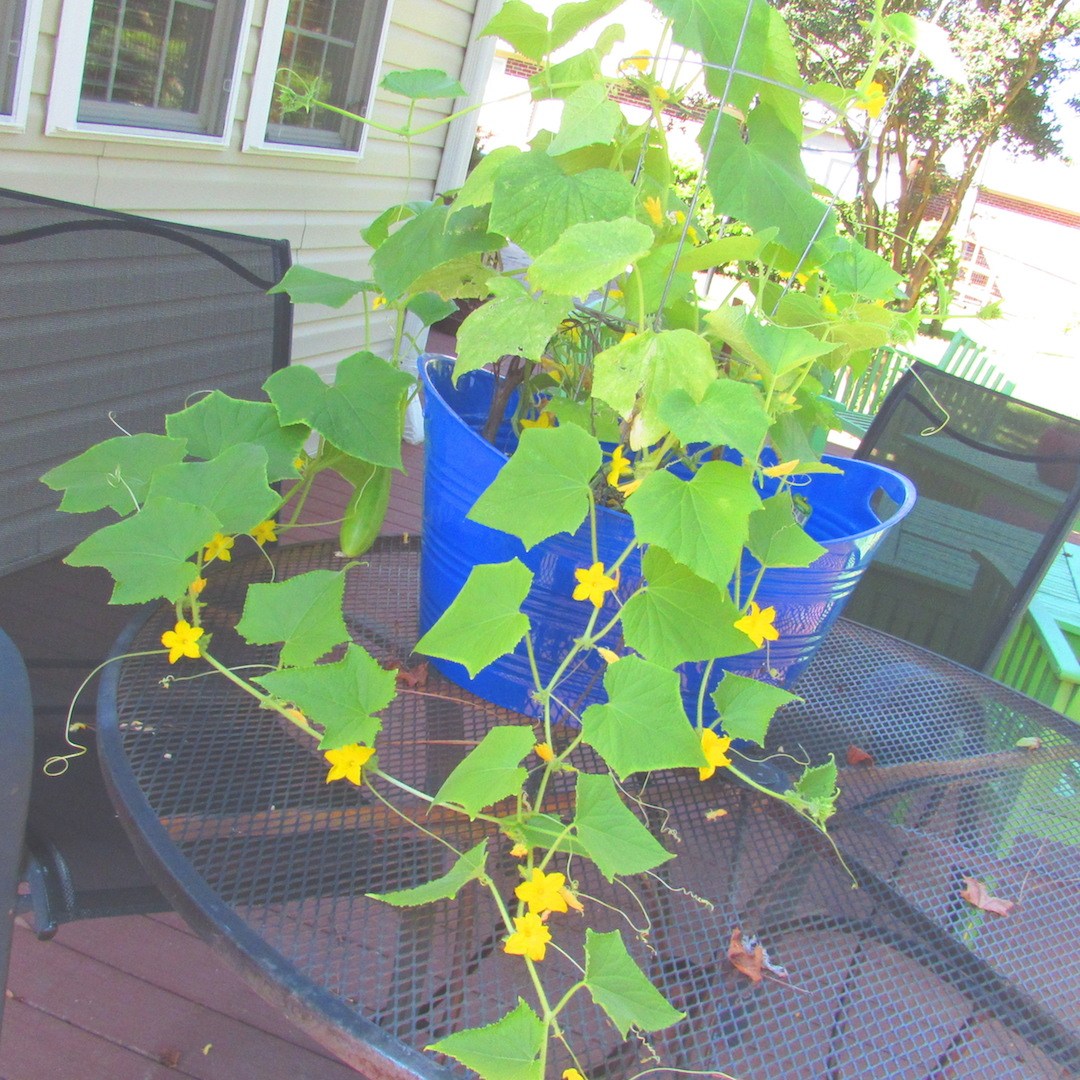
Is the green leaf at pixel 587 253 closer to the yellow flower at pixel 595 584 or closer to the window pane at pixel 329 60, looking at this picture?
the yellow flower at pixel 595 584

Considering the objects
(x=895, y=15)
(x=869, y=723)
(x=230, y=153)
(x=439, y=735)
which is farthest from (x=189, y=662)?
(x=230, y=153)

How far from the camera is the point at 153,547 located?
29.0 inches

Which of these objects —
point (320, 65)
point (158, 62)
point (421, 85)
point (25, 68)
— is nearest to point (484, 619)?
point (421, 85)

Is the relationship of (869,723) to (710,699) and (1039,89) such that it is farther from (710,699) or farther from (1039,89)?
(1039,89)

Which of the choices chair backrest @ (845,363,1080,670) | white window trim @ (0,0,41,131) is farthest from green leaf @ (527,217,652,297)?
white window trim @ (0,0,41,131)

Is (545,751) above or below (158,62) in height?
below

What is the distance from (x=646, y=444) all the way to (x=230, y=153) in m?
2.00

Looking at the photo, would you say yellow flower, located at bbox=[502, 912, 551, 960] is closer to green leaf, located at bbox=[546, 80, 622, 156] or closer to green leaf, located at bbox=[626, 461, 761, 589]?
green leaf, located at bbox=[626, 461, 761, 589]

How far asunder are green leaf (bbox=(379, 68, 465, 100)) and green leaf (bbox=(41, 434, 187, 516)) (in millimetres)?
389

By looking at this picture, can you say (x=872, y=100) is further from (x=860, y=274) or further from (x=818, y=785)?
(x=818, y=785)

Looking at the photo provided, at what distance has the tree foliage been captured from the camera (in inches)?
280

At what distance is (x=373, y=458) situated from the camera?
2.81 feet

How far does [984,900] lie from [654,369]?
499 mm

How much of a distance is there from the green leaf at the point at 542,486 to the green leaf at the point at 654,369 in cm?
4
